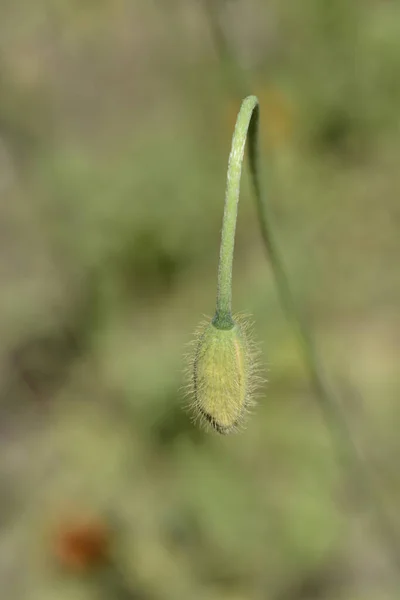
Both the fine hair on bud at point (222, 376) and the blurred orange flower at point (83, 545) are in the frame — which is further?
the blurred orange flower at point (83, 545)

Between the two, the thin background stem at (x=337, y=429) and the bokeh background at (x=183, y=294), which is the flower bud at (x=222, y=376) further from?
the bokeh background at (x=183, y=294)

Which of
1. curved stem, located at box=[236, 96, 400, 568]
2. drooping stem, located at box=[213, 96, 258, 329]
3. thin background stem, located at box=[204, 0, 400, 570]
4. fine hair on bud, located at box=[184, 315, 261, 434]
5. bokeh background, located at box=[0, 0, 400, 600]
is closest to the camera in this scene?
drooping stem, located at box=[213, 96, 258, 329]

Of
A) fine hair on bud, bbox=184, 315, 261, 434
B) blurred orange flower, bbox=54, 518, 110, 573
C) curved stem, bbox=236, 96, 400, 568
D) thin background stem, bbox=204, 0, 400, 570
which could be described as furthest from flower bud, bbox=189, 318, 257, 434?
blurred orange flower, bbox=54, 518, 110, 573

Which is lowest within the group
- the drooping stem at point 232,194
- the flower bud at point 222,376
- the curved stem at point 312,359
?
the flower bud at point 222,376

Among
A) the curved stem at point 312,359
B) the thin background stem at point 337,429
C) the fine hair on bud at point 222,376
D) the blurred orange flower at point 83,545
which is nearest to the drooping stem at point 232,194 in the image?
the curved stem at point 312,359

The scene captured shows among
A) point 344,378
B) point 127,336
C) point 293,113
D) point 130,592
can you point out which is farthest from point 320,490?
point 293,113

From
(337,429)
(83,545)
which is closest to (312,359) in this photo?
(337,429)

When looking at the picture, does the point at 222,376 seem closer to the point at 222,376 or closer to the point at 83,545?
the point at 222,376

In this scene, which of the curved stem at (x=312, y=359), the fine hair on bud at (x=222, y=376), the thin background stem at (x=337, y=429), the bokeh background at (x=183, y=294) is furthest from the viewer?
the bokeh background at (x=183, y=294)

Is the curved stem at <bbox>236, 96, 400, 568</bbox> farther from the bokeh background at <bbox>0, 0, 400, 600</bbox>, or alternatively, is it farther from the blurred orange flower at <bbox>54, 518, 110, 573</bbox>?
the blurred orange flower at <bbox>54, 518, 110, 573</bbox>
